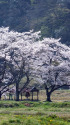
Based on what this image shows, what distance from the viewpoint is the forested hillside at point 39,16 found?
81.4 m

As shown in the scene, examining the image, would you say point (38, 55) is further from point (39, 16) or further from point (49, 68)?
point (39, 16)

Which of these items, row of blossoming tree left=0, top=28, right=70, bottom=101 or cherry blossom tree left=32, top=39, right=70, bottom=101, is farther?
cherry blossom tree left=32, top=39, right=70, bottom=101

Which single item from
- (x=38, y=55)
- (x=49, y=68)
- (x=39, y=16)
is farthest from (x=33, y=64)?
(x=39, y=16)

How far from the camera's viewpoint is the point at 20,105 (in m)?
25.1

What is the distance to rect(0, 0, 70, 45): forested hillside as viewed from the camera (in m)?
81.4

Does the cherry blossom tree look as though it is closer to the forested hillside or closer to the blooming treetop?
the blooming treetop

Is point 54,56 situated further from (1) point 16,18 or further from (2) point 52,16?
(1) point 16,18

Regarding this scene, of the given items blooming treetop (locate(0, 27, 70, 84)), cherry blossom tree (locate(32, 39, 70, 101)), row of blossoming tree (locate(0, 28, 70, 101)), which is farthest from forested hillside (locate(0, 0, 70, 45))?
row of blossoming tree (locate(0, 28, 70, 101))

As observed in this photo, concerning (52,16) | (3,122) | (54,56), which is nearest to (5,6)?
(52,16)

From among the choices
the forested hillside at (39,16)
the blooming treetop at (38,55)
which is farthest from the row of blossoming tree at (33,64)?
the forested hillside at (39,16)

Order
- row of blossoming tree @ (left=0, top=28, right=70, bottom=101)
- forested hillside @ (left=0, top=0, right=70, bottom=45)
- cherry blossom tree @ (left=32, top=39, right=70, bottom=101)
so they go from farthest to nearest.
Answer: forested hillside @ (left=0, top=0, right=70, bottom=45)
cherry blossom tree @ (left=32, top=39, right=70, bottom=101)
row of blossoming tree @ (left=0, top=28, right=70, bottom=101)

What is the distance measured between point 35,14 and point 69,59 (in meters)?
65.1

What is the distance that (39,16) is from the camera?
9481 cm

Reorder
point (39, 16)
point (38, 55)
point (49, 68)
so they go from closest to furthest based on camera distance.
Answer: point (49, 68) → point (38, 55) → point (39, 16)
